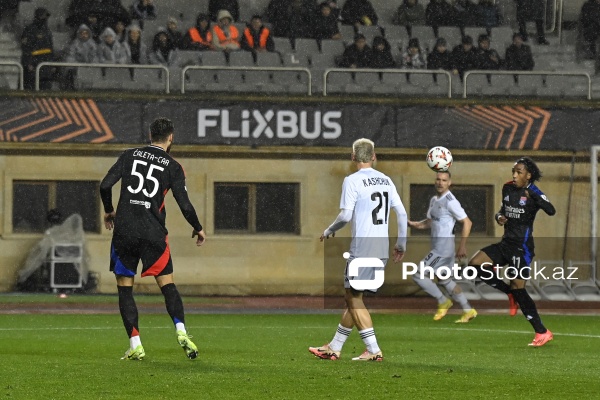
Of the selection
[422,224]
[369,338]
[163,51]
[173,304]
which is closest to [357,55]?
[163,51]

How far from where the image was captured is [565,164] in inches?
1071

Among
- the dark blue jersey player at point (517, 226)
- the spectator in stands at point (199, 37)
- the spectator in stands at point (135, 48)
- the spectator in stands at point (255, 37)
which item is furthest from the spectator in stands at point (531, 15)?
the dark blue jersey player at point (517, 226)

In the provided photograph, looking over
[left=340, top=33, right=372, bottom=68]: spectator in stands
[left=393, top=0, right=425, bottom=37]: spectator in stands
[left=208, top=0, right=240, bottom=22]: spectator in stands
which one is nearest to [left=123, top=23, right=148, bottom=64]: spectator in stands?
[left=208, top=0, right=240, bottom=22]: spectator in stands

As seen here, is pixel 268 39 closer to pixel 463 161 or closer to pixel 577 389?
pixel 463 161

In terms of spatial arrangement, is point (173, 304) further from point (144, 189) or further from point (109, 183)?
point (109, 183)

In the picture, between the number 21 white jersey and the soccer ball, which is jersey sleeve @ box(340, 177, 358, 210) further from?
the soccer ball

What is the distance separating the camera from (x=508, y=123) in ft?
88.5

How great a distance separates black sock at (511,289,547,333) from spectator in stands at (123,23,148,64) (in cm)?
1286

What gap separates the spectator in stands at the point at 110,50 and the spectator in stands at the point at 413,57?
224 inches

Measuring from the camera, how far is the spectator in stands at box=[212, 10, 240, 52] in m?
26.8

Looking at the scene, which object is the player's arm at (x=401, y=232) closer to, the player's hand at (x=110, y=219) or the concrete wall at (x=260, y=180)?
the player's hand at (x=110, y=219)

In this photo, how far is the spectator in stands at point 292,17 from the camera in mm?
27844

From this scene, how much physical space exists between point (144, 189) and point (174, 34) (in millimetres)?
15346

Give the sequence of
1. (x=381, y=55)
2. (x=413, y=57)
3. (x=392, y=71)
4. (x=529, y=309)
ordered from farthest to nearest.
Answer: (x=413, y=57), (x=381, y=55), (x=392, y=71), (x=529, y=309)
